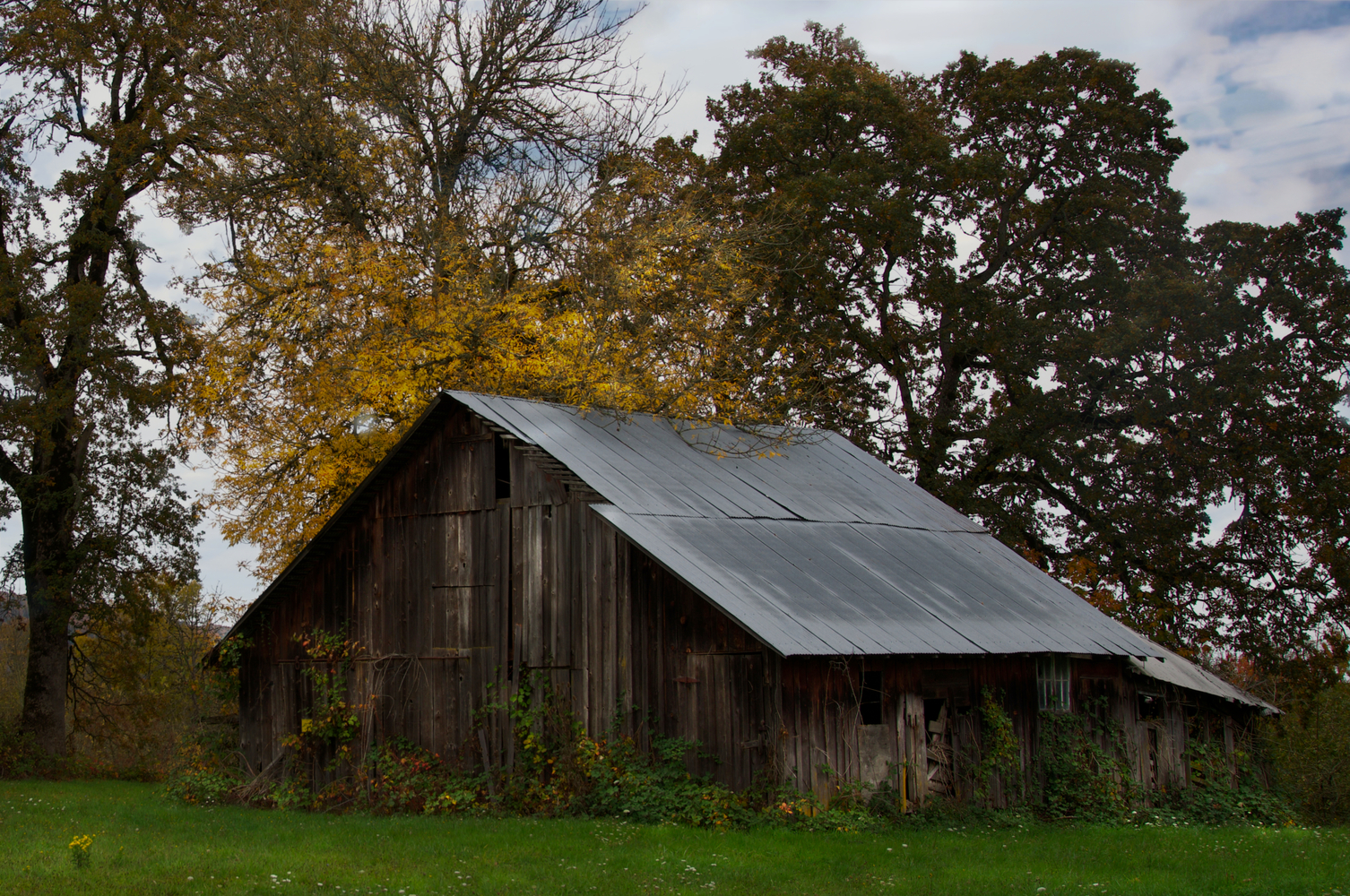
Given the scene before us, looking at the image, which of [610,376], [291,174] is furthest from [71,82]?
[610,376]

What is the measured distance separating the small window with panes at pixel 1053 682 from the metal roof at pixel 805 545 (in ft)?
1.89

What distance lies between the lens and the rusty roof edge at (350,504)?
18.6 m

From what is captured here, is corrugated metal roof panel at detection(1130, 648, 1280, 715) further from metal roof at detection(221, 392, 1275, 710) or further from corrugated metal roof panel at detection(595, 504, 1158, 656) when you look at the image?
corrugated metal roof panel at detection(595, 504, 1158, 656)

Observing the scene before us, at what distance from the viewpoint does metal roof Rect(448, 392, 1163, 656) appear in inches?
605

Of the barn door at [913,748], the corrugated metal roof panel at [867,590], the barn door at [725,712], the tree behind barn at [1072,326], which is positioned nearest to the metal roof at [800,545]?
the corrugated metal roof panel at [867,590]

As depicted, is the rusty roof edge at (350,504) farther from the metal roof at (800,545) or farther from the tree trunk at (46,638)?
the tree trunk at (46,638)

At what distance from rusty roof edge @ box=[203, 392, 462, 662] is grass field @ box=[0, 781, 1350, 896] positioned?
4.68 meters

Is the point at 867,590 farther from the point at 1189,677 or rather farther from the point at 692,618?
the point at 1189,677

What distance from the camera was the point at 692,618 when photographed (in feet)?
51.4

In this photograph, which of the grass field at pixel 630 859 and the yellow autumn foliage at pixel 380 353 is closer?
the grass field at pixel 630 859

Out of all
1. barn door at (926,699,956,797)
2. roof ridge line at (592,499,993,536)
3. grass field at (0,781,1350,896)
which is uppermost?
roof ridge line at (592,499,993,536)

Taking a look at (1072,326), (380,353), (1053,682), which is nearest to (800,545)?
(1053,682)

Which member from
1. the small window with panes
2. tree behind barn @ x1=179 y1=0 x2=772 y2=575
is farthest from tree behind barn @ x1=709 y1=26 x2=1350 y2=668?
A: the small window with panes

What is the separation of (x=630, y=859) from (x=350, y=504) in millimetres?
9080
